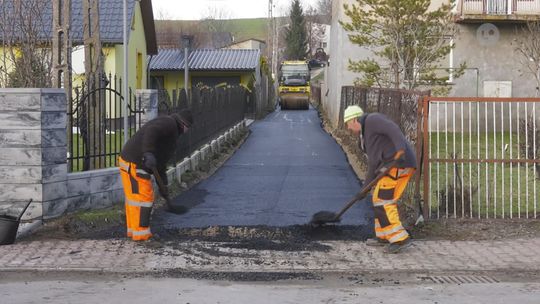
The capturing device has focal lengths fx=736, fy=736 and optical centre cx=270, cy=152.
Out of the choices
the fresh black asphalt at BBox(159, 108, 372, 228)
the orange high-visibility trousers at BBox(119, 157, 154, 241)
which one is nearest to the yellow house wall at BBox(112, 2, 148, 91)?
the fresh black asphalt at BBox(159, 108, 372, 228)

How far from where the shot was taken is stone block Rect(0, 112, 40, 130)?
8.65 meters

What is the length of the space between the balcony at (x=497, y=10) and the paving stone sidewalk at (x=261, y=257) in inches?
673

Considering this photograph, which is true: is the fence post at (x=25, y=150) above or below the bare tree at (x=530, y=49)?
below

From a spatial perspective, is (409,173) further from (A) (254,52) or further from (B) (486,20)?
(A) (254,52)

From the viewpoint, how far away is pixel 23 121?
28.4ft

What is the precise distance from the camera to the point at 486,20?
80.4 ft

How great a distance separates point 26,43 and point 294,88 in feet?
119

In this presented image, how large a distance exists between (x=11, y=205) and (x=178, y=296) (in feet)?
11.0

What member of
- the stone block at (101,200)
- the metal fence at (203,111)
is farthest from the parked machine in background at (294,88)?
the stone block at (101,200)

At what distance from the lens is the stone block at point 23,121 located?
865 cm

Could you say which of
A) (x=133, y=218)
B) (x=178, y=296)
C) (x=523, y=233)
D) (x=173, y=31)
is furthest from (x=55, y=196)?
(x=173, y=31)

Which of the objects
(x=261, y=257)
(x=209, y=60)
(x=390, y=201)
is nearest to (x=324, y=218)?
(x=390, y=201)

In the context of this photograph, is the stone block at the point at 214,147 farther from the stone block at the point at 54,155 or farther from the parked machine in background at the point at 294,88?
the parked machine in background at the point at 294,88

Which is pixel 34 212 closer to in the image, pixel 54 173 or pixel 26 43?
pixel 54 173
